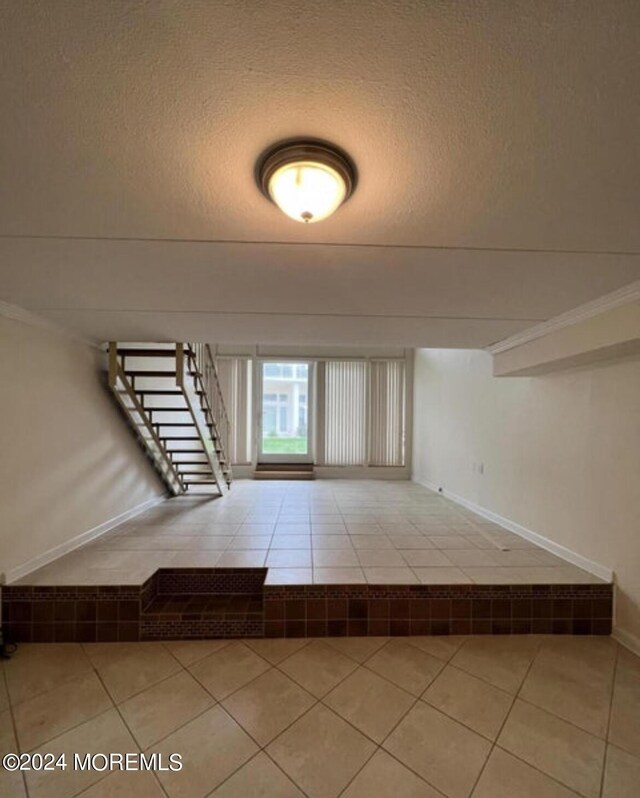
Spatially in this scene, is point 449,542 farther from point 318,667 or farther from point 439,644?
point 318,667

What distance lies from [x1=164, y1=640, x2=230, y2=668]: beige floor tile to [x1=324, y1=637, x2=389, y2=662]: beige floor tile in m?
0.68

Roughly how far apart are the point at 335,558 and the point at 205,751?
1.35m

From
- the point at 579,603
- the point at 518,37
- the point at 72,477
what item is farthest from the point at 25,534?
the point at 579,603

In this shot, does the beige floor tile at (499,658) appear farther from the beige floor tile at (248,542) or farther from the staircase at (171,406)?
the staircase at (171,406)

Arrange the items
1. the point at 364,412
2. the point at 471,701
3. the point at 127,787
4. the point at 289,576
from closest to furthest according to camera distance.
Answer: the point at 127,787, the point at 471,701, the point at 289,576, the point at 364,412

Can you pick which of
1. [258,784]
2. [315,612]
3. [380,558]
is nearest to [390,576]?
[380,558]

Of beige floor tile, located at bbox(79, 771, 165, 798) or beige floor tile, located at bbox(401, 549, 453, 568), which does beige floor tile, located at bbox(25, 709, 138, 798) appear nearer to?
beige floor tile, located at bbox(79, 771, 165, 798)

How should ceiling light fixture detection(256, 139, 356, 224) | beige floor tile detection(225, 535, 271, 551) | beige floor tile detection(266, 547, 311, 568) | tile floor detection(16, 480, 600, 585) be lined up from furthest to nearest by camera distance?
beige floor tile detection(225, 535, 271, 551) → beige floor tile detection(266, 547, 311, 568) → tile floor detection(16, 480, 600, 585) → ceiling light fixture detection(256, 139, 356, 224)

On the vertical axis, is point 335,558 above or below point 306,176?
below

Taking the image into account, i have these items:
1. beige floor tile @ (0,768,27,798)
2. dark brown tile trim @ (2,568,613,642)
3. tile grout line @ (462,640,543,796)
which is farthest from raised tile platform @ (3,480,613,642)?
beige floor tile @ (0,768,27,798)

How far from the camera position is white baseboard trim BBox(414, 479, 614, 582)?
2285 millimetres

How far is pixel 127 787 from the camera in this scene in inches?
48.9

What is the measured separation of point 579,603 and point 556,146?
2634mm

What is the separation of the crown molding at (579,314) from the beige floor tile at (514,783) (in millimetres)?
2230
